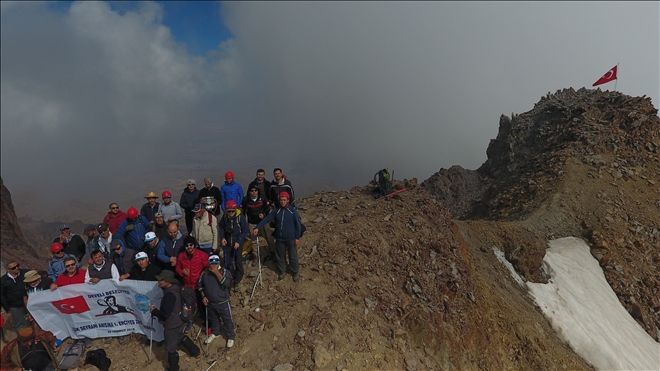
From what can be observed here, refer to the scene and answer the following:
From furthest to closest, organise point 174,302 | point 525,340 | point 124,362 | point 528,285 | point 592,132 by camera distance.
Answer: point 592,132, point 528,285, point 525,340, point 124,362, point 174,302

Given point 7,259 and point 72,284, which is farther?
point 7,259

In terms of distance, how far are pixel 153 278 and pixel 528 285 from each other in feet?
54.4

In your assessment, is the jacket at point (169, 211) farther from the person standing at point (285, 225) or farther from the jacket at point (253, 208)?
the person standing at point (285, 225)

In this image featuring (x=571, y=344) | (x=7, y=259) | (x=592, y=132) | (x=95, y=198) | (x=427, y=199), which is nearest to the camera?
(x=571, y=344)

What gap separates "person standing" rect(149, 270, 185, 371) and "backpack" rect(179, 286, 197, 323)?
0.23 ft

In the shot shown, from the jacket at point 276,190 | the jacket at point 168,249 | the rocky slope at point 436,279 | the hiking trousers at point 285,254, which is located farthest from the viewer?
the jacket at point 276,190

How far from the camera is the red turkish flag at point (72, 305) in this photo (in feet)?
27.2

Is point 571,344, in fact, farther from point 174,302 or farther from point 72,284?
point 72,284

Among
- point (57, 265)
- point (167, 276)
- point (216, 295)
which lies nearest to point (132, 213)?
point (57, 265)

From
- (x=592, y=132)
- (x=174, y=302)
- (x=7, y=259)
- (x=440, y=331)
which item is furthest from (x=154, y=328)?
(x=592, y=132)

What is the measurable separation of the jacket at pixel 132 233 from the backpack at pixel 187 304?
315 centimetres

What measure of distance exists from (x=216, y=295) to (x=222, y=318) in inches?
29.8

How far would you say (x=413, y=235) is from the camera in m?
12.1

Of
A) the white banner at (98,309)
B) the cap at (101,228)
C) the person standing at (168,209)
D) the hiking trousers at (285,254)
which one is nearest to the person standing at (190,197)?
the person standing at (168,209)
